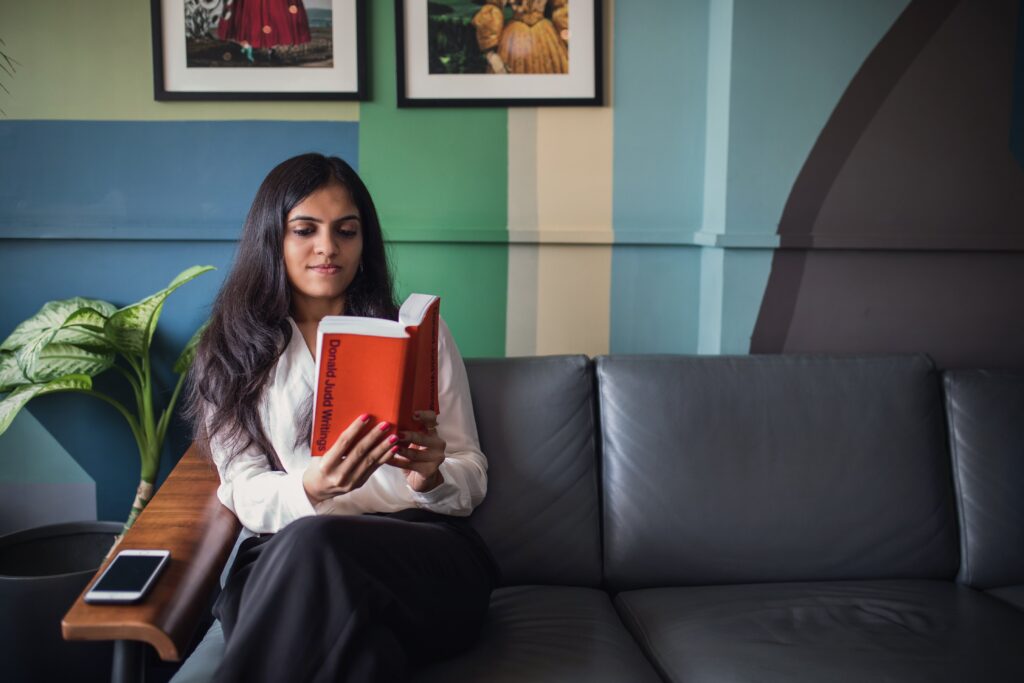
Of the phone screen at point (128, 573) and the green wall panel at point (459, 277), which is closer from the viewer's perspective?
the phone screen at point (128, 573)

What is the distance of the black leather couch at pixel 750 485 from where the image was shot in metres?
1.64

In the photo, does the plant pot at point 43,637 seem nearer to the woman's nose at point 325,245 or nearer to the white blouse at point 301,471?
the white blouse at point 301,471

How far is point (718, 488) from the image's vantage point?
66.1 inches

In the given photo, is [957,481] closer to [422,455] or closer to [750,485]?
[750,485]

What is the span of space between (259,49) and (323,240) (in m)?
0.79

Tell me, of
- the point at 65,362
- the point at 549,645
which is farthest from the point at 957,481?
the point at 65,362

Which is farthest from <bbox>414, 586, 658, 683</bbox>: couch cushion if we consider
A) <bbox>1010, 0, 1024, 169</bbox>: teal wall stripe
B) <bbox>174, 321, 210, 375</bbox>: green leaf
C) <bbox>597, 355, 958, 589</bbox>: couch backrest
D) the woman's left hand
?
<bbox>1010, 0, 1024, 169</bbox>: teal wall stripe

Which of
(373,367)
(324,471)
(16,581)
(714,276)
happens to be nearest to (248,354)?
(324,471)

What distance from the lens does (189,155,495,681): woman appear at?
1141 millimetres

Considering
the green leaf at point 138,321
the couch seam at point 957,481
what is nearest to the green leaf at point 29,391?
the green leaf at point 138,321

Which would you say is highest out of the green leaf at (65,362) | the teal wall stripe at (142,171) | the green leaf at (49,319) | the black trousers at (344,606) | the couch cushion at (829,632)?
the teal wall stripe at (142,171)

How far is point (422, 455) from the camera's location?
1384 millimetres

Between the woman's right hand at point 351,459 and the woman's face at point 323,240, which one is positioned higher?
the woman's face at point 323,240

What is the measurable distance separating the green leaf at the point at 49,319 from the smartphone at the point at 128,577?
0.78 meters
